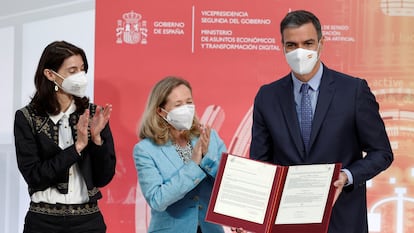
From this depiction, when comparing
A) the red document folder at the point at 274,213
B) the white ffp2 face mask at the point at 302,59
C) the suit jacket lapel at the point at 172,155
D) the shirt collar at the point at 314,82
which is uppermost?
the white ffp2 face mask at the point at 302,59

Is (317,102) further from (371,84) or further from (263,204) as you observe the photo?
(371,84)

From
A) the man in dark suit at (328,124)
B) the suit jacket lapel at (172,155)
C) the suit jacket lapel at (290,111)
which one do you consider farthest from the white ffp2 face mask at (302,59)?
the suit jacket lapel at (172,155)

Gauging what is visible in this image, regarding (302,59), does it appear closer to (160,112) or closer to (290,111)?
(290,111)

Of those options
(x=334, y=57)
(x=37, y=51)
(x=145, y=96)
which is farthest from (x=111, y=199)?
(x=334, y=57)

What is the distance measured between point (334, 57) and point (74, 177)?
6.40ft

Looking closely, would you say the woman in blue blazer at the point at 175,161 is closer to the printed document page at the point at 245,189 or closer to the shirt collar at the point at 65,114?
the shirt collar at the point at 65,114

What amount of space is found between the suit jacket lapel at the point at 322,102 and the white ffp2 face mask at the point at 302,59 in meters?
0.09

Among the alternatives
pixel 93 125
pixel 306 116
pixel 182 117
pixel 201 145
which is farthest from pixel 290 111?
pixel 93 125

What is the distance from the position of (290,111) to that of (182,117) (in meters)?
0.68

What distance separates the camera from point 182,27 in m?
4.06

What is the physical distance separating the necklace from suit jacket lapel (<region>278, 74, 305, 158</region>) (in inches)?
26.2

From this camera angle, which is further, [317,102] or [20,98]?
[20,98]

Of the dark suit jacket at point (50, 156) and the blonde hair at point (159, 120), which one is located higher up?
the blonde hair at point (159, 120)

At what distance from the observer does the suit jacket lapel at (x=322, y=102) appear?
8.10 ft
